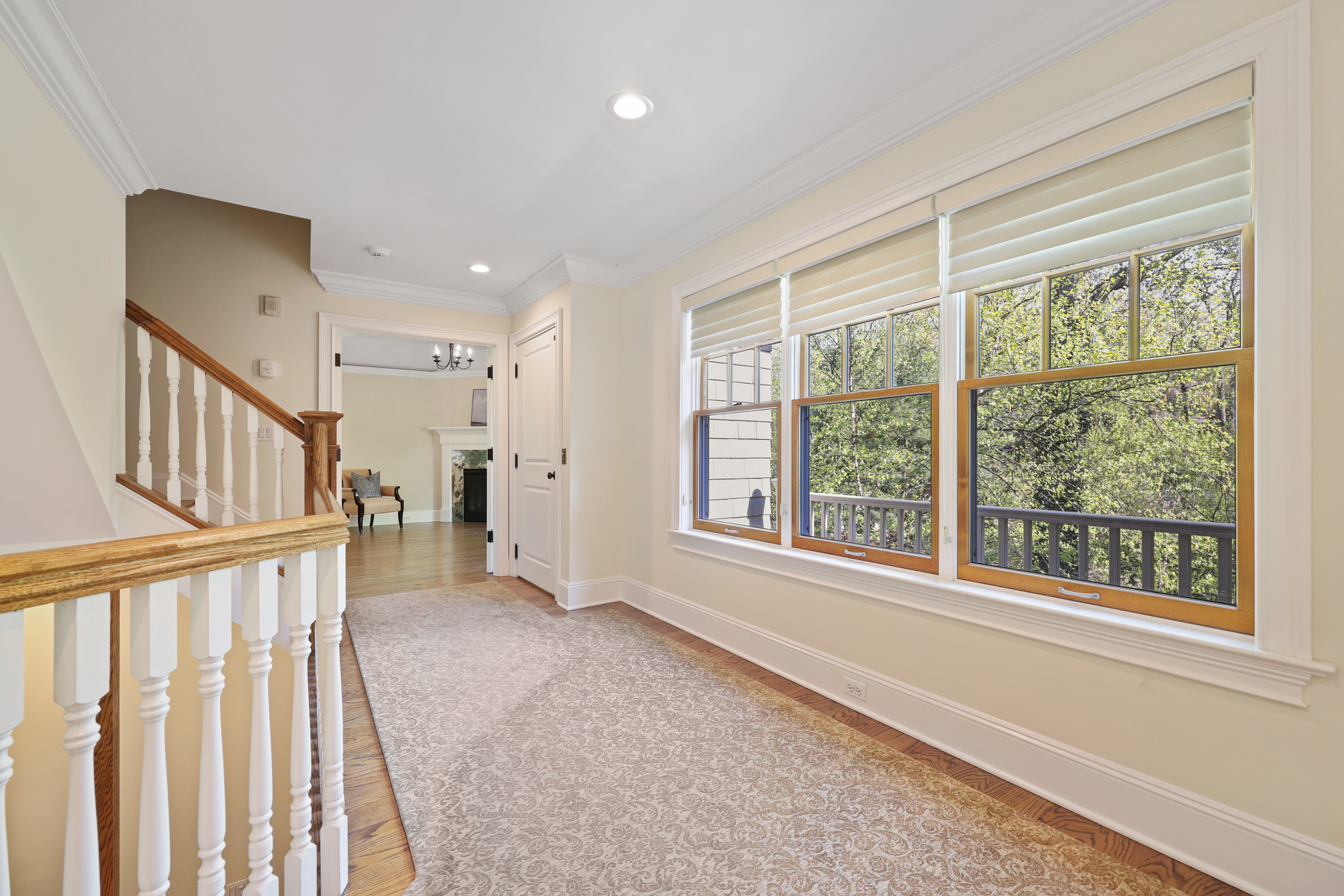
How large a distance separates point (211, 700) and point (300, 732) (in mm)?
280

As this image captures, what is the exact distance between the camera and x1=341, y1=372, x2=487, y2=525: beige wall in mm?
8703

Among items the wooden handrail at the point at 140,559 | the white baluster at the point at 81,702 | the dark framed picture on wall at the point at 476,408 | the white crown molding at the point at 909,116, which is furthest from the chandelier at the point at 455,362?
the white baluster at the point at 81,702

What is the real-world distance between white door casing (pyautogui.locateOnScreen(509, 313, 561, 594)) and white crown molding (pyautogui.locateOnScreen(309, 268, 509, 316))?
387 millimetres

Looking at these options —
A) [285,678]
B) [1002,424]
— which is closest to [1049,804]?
[1002,424]

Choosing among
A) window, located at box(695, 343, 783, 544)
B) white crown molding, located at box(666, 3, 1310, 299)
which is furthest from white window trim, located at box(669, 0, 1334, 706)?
window, located at box(695, 343, 783, 544)

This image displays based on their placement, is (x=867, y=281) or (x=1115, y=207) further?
(x=867, y=281)

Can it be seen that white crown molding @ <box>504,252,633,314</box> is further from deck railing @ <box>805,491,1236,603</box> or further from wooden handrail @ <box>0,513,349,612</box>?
wooden handrail @ <box>0,513,349,612</box>

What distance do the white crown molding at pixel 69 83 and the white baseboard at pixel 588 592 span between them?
127 inches

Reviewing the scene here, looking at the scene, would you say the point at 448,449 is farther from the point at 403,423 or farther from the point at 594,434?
the point at 594,434

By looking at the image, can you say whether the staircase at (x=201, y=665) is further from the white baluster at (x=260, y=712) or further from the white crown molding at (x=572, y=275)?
the white crown molding at (x=572, y=275)

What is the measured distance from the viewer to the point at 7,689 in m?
0.83

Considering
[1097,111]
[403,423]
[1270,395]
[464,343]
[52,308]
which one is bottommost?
[1270,395]

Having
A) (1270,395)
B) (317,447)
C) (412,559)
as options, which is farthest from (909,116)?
(412,559)

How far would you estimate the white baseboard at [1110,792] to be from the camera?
1430 millimetres
